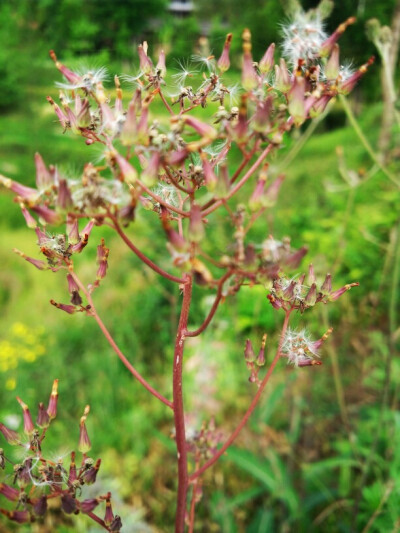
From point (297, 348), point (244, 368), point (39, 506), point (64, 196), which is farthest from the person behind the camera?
point (244, 368)

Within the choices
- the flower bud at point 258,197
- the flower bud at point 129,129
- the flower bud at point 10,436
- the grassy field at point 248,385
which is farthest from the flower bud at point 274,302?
the grassy field at point 248,385

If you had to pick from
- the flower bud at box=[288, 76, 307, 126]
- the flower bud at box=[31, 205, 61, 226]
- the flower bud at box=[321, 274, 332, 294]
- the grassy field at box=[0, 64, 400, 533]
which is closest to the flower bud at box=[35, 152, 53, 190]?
the flower bud at box=[31, 205, 61, 226]

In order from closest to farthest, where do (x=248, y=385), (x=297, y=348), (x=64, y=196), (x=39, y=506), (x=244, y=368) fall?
(x=64, y=196), (x=39, y=506), (x=297, y=348), (x=248, y=385), (x=244, y=368)

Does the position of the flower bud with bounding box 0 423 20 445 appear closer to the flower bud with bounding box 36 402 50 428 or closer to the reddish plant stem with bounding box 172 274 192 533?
the flower bud with bounding box 36 402 50 428

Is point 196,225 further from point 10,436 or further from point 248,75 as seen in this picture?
point 10,436

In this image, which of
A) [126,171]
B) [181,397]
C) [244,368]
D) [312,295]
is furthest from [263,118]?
[244,368]

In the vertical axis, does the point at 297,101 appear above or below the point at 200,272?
above

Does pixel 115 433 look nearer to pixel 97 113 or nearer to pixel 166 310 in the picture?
pixel 166 310
